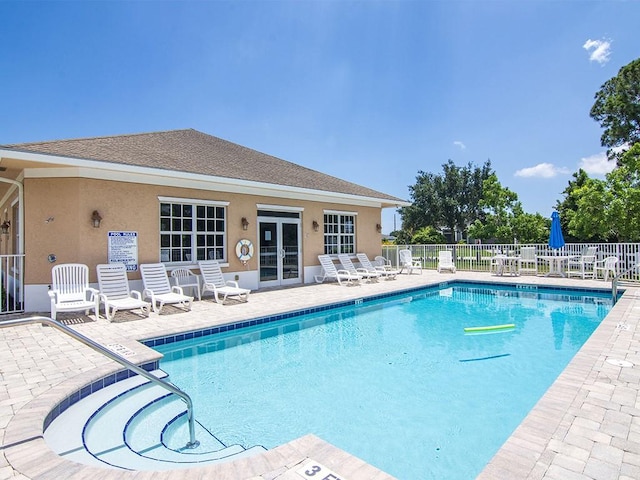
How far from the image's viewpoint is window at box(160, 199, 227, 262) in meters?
10.2

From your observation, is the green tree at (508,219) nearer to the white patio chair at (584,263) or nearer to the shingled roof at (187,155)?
the white patio chair at (584,263)

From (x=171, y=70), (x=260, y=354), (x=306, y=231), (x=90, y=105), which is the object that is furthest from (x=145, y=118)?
(x=260, y=354)

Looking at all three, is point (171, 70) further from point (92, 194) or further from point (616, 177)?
point (616, 177)

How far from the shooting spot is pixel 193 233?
35.0ft

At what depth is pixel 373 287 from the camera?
1255 centimetres

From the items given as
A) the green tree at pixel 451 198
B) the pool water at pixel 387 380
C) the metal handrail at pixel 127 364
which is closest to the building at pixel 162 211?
the pool water at pixel 387 380

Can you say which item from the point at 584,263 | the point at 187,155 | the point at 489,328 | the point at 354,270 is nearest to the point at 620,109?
the point at 584,263

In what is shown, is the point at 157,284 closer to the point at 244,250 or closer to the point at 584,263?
the point at 244,250

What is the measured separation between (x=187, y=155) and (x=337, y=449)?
10869 millimetres

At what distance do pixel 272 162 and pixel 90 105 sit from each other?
8.31 m

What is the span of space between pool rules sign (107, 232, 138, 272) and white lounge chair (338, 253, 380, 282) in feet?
25.1

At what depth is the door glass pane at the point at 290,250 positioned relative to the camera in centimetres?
1331

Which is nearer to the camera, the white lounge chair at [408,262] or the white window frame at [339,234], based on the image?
the white window frame at [339,234]

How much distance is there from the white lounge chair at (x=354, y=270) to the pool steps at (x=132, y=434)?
404 inches
